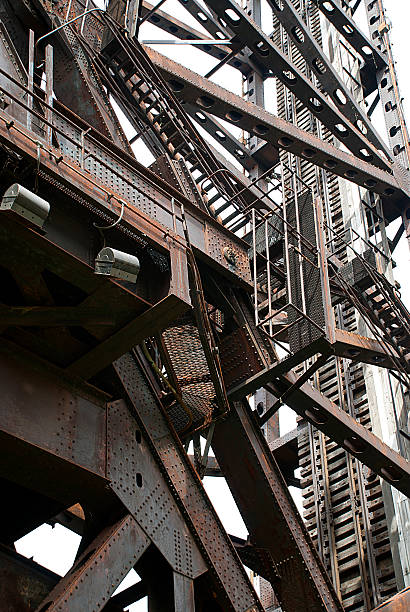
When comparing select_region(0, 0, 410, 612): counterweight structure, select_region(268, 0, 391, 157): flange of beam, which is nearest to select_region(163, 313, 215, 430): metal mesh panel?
select_region(0, 0, 410, 612): counterweight structure

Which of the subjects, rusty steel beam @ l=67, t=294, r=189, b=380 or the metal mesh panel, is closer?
rusty steel beam @ l=67, t=294, r=189, b=380

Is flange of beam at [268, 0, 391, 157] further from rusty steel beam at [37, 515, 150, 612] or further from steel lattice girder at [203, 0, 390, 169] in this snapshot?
rusty steel beam at [37, 515, 150, 612]

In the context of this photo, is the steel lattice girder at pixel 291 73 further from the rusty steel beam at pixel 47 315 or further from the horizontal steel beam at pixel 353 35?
the rusty steel beam at pixel 47 315

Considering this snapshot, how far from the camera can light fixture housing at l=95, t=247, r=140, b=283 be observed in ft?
26.7

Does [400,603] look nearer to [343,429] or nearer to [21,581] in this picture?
[21,581]

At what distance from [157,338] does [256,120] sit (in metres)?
6.30

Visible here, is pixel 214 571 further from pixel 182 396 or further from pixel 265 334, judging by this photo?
pixel 265 334

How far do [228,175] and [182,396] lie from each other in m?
4.33

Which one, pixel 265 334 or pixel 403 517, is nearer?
pixel 265 334

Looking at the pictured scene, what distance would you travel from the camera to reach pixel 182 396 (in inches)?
422

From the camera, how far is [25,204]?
750 centimetres

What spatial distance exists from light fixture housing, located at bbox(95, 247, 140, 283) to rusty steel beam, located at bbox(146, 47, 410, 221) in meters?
6.57

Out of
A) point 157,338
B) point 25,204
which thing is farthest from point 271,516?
point 25,204

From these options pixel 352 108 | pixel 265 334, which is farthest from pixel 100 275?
pixel 352 108
